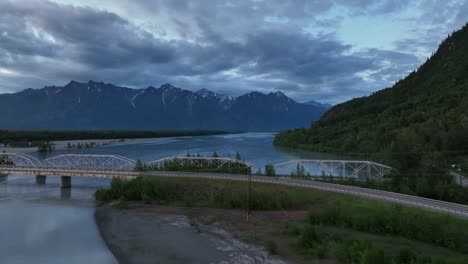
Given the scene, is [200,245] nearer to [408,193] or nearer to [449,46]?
[408,193]

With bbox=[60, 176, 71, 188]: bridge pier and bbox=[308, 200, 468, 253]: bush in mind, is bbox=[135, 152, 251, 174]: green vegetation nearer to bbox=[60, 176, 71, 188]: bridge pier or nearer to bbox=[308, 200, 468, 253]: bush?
bbox=[60, 176, 71, 188]: bridge pier

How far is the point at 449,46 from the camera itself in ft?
490

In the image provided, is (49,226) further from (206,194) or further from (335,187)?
(335,187)

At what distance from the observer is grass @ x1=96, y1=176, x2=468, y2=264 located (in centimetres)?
2266

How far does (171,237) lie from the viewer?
3050cm

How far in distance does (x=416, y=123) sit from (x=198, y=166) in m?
53.7

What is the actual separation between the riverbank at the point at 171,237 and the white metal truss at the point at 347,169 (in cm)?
1998

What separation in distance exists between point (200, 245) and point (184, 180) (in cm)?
2131

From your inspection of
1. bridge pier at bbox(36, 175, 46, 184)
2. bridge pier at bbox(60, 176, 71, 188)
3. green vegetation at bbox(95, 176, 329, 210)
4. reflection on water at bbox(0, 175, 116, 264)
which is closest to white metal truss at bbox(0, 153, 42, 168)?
bridge pier at bbox(36, 175, 46, 184)

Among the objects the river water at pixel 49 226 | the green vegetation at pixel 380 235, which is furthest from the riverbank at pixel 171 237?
the green vegetation at pixel 380 235

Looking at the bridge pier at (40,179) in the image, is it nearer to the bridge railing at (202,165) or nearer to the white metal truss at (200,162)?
the bridge railing at (202,165)

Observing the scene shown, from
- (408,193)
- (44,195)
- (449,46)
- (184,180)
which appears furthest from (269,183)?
(449,46)

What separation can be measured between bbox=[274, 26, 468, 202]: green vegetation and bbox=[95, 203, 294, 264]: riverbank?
22.8m

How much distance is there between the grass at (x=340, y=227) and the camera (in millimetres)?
22656
